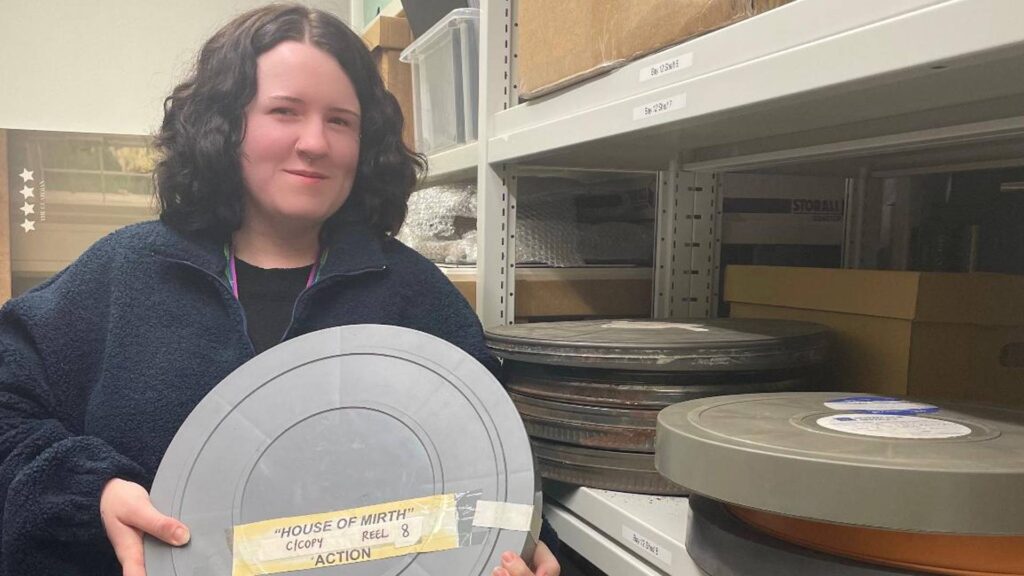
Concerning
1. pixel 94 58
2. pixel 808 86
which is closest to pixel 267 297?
pixel 808 86

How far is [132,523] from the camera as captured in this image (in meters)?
0.67

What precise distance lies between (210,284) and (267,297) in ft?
0.22

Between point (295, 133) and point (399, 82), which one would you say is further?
point (399, 82)

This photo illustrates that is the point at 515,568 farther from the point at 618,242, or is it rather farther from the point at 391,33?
the point at 391,33

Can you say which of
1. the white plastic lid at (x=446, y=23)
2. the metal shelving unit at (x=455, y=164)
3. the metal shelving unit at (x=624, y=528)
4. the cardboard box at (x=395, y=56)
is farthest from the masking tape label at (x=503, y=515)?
the cardboard box at (x=395, y=56)

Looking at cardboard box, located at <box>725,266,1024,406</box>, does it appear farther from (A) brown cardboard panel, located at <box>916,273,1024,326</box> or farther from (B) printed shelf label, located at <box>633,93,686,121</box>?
(B) printed shelf label, located at <box>633,93,686,121</box>

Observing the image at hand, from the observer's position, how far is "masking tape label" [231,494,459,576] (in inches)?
25.0

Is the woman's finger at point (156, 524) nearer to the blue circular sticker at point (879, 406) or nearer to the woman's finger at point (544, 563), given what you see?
the woman's finger at point (544, 563)

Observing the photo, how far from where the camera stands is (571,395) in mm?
828

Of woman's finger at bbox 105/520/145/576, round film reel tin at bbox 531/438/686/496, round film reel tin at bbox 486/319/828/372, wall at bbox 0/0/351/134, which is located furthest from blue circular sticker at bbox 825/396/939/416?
wall at bbox 0/0/351/134

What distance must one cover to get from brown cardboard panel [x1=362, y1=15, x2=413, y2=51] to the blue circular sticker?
133 centimetres

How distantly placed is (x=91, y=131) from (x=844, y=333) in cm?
206

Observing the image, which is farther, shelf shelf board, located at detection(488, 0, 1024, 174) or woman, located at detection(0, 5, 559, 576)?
woman, located at detection(0, 5, 559, 576)

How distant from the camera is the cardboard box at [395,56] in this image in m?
1.69
